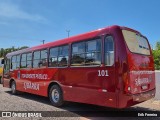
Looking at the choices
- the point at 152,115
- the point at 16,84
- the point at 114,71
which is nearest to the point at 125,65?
the point at 114,71

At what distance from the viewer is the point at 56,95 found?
10.2 m

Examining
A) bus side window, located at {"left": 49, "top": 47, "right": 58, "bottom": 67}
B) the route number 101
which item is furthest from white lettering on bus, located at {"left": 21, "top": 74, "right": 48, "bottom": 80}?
the route number 101

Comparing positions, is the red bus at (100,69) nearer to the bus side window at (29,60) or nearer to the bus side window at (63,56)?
the bus side window at (63,56)

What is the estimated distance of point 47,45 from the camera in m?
11.1

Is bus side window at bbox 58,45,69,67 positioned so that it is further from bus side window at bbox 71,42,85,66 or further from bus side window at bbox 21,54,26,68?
bus side window at bbox 21,54,26,68

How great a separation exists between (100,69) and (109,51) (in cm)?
67

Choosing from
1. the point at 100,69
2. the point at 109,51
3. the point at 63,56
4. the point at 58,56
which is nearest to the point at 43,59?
the point at 58,56

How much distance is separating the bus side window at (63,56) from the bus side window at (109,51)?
2365mm

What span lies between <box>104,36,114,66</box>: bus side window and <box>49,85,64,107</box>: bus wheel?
305cm

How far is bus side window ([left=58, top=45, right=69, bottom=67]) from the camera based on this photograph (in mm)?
9608

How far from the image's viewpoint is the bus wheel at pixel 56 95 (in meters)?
9.78

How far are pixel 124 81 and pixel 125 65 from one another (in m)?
0.49

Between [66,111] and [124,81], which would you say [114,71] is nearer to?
[124,81]

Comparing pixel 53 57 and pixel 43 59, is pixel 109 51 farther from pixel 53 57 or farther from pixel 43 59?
pixel 43 59
